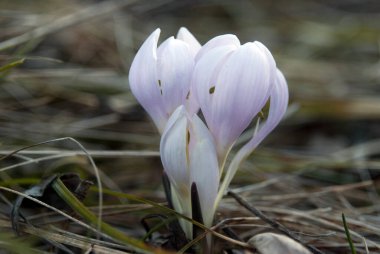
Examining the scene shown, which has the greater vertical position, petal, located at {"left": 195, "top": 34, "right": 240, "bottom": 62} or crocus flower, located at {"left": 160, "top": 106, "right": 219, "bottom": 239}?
petal, located at {"left": 195, "top": 34, "right": 240, "bottom": 62}

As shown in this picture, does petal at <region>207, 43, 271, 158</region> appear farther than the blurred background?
No

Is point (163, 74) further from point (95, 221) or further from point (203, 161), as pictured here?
point (95, 221)

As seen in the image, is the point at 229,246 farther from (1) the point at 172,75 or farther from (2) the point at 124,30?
(2) the point at 124,30

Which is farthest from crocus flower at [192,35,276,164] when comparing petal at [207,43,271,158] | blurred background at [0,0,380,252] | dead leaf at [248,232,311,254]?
blurred background at [0,0,380,252]

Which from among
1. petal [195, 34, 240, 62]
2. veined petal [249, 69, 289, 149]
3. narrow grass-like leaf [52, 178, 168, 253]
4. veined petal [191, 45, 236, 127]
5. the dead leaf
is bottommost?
the dead leaf

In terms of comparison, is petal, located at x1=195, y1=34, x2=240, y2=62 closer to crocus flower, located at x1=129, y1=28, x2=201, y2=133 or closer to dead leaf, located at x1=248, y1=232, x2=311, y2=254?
crocus flower, located at x1=129, y1=28, x2=201, y2=133

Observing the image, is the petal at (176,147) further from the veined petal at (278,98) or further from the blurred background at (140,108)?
the blurred background at (140,108)

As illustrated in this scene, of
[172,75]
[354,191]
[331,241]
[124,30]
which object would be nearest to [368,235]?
[331,241]

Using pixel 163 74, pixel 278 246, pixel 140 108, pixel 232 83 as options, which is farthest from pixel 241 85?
pixel 140 108
